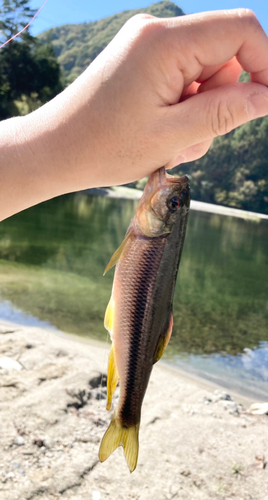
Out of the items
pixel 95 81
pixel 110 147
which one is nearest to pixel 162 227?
pixel 110 147

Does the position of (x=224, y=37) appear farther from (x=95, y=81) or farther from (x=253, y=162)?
(x=253, y=162)

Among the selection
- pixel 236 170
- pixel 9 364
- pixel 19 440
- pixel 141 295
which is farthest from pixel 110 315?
pixel 236 170

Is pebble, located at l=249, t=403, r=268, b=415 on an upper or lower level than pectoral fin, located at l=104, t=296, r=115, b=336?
lower

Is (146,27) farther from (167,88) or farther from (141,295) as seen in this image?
(141,295)

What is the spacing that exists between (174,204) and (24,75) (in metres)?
60.7

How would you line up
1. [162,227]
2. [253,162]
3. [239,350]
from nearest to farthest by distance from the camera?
1. [162,227]
2. [239,350]
3. [253,162]

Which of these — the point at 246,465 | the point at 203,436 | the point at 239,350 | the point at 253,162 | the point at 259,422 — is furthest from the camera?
the point at 253,162

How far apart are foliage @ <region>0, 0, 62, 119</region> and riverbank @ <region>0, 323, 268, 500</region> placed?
49851mm

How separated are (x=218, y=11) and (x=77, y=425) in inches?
174

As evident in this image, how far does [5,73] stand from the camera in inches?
2179

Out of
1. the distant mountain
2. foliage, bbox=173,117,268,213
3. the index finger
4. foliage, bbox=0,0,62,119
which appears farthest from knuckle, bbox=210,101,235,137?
the distant mountain

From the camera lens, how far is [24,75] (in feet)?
184

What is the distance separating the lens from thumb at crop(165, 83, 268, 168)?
1856 mm

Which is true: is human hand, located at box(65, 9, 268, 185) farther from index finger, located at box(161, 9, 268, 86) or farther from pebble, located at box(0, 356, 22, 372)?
pebble, located at box(0, 356, 22, 372)
